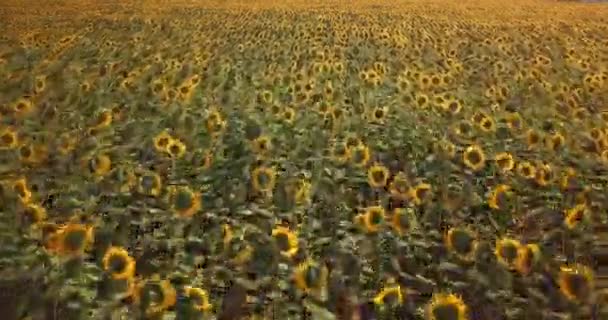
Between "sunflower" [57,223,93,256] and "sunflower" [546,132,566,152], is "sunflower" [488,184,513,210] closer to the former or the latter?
"sunflower" [546,132,566,152]

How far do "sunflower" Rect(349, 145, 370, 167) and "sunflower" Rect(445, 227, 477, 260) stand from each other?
123 centimetres

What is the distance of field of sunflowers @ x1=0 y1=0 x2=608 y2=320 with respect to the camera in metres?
3.48

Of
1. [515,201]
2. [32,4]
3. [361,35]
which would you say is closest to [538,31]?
[361,35]

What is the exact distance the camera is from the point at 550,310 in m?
3.47

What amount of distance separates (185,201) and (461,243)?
178 centimetres

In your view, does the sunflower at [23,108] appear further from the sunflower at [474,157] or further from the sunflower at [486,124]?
the sunflower at [486,124]

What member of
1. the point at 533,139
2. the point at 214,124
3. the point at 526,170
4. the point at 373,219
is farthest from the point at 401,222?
the point at 214,124

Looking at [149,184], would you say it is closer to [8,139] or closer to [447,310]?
[8,139]

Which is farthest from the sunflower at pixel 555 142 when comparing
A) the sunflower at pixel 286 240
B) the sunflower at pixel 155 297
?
the sunflower at pixel 155 297

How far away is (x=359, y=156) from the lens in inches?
193

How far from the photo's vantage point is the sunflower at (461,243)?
3738 mm

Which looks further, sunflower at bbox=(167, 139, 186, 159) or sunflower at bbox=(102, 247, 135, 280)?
sunflower at bbox=(167, 139, 186, 159)

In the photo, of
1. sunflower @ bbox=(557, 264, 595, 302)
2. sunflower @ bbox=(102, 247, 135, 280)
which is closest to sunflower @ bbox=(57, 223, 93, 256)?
sunflower @ bbox=(102, 247, 135, 280)

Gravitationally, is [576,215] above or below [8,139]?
below
